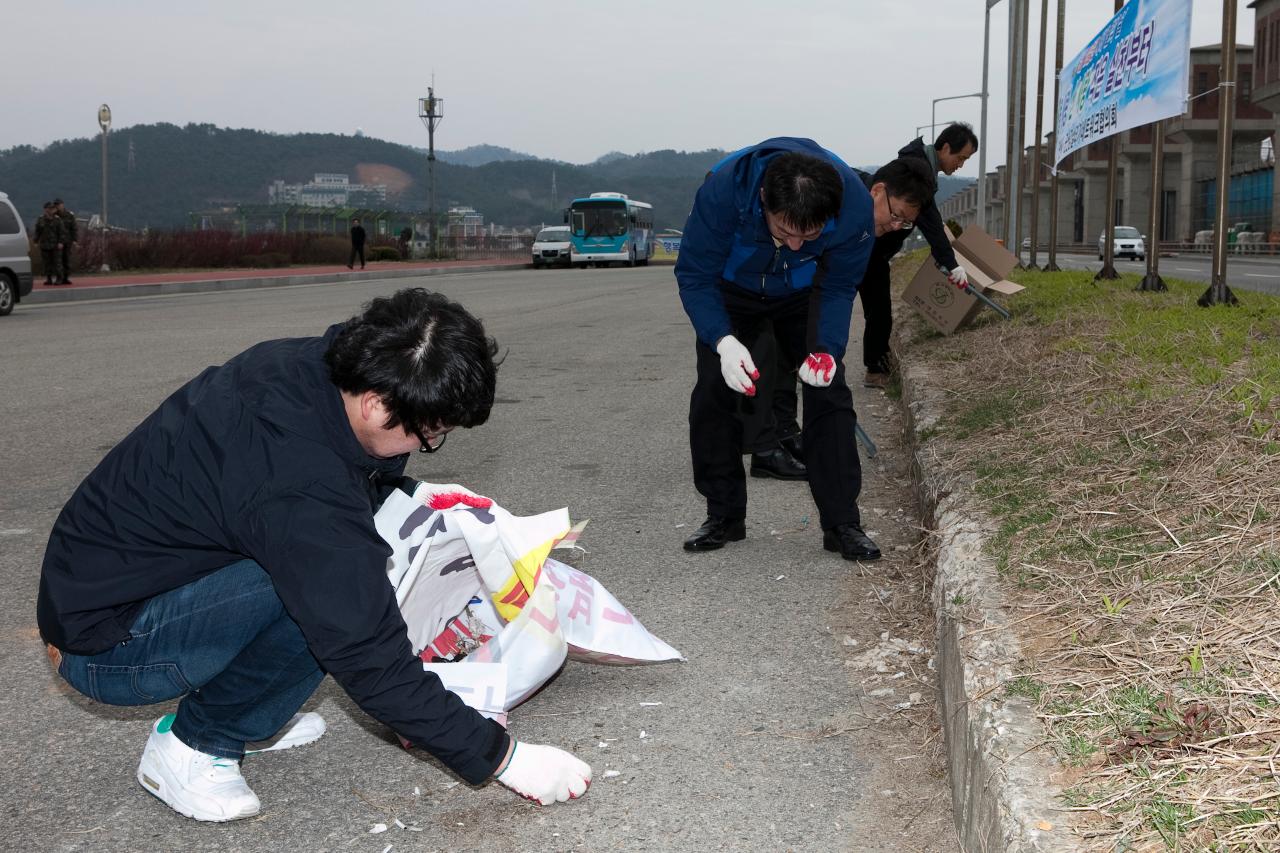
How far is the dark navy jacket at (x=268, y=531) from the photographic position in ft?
6.98

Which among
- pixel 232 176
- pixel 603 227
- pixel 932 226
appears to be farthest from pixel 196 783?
pixel 232 176

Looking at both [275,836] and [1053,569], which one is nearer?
[275,836]

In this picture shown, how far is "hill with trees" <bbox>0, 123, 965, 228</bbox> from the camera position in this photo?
4813 inches

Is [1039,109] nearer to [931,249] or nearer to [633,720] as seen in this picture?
[931,249]

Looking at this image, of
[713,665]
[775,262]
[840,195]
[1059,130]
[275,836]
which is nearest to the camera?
[275,836]

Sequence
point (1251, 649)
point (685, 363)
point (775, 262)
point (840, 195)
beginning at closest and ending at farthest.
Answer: point (1251, 649), point (840, 195), point (775, 262), point (685, 363)

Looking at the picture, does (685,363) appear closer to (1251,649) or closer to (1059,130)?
(1059,130)

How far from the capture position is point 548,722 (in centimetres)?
318

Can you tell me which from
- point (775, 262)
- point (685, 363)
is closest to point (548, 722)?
point (775, 262)

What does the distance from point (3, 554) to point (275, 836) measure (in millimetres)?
2503

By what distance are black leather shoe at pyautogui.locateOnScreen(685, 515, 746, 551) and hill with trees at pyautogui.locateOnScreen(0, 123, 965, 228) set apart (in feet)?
315

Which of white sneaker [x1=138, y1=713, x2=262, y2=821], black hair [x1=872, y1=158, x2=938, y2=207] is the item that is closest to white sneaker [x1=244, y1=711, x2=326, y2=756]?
white sneaker [x1=138, y1=713, x2=262, y2=821]

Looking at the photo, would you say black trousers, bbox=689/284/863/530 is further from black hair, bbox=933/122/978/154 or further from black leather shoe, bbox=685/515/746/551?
black hair, bbox=933/122/978/154

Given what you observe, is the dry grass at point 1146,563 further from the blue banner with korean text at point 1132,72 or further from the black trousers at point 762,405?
the blue banner with korean text at point 1132,72
